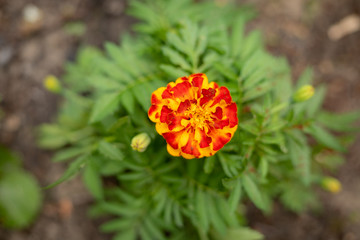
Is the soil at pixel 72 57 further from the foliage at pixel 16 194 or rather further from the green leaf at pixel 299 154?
the green leaf at pixel 299 154

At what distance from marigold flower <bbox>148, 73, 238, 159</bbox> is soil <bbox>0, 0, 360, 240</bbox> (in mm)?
1603

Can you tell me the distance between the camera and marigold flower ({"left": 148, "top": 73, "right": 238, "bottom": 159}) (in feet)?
3.67

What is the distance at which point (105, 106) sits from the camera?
59.9 inches

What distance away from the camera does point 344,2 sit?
2770 mm

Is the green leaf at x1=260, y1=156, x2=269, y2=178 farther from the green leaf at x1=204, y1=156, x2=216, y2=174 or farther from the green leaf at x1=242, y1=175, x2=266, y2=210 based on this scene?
the green leaf at x1=204, y1=156, x2=216, y2=174

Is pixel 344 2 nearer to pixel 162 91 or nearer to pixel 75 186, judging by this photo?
pixel 162 91

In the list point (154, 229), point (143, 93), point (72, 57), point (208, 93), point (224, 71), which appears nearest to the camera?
point (208, 93)

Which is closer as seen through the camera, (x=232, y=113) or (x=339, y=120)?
(x=232, y=113)

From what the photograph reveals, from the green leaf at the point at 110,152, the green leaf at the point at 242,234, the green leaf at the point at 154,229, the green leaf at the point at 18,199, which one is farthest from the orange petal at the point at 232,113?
the green leaf at the point at 18,199

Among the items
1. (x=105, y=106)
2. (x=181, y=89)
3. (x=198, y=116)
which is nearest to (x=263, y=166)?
(x=198, y=116)

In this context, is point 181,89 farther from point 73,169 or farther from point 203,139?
point 73,169

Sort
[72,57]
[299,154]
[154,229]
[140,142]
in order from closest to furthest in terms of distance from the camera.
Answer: [140,142] → [299,154] → [154,229] → [72,57]

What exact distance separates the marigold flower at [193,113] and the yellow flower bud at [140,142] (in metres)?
0.19

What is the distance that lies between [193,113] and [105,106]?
56 centimetres
